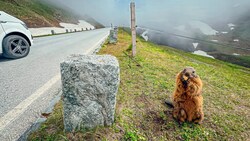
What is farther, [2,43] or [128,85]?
[2,43]

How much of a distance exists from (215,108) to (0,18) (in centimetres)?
734

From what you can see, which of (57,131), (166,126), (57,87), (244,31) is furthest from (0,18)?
(244,31)

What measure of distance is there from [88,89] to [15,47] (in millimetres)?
5890

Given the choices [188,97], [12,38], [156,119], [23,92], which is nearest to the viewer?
[188,97]

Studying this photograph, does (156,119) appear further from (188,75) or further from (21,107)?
(21,107)

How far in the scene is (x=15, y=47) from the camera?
6.41 meters

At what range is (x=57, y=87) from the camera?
3938mm

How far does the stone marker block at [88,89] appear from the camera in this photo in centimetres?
198

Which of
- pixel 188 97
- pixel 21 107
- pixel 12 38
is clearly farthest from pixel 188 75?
pixel 12 38

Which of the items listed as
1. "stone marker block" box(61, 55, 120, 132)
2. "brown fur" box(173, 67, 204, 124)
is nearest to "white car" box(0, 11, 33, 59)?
"stone marker block" box(61, 55, 120, 132)

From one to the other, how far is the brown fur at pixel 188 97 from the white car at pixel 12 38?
20.6 ft

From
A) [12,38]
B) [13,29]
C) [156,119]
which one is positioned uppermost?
[13,29]

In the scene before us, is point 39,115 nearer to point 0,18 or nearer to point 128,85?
point 128,85

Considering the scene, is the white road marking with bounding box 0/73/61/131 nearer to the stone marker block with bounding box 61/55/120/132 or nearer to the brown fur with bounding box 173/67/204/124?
the stone marker block with bounding box 61/55/120/132
